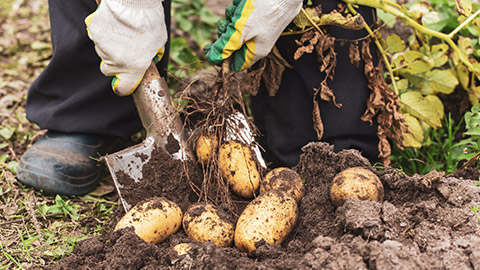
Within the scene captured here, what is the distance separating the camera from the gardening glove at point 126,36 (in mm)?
1785

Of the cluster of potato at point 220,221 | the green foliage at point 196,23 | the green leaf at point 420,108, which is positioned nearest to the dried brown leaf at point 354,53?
the green leaf at point 420,108

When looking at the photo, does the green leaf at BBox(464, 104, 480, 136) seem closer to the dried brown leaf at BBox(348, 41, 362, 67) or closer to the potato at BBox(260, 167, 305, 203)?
the dried brown leaf at BBox(348, 41, 362, 67)

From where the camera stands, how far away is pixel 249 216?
5.18ft

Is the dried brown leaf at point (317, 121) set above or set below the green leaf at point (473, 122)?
below

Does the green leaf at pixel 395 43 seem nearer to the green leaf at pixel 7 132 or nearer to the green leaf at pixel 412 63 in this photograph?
the green leaf at pixel 412 63

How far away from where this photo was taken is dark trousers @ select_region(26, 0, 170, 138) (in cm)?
225

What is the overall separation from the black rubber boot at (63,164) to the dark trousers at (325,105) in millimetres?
941

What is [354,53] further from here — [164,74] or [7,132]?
[7,132]

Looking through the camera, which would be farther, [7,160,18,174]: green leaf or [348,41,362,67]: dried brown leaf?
[7,160,18,174]: green leaf

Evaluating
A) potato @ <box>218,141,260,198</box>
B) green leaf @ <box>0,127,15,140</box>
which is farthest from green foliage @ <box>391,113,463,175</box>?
green leaf @ <box>0,127,15,140</box>

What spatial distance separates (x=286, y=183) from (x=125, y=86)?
82 centimetres

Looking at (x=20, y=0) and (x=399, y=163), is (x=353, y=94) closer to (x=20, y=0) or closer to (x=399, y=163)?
(x=399, y=163)

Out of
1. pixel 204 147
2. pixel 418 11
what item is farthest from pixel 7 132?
pixel 418 11

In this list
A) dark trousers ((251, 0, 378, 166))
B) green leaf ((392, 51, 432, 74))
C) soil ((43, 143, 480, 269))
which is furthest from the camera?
green leaf ((392, 51, 432, 74))
